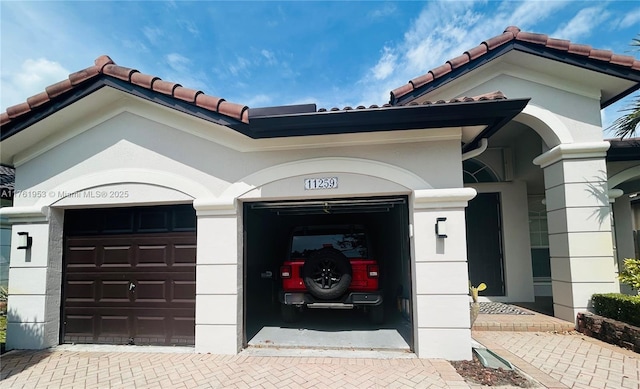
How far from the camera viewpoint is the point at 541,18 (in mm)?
6781

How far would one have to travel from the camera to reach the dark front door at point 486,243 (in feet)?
27.0

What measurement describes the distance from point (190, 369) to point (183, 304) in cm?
116

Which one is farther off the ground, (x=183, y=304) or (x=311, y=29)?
(x=311, y=29)

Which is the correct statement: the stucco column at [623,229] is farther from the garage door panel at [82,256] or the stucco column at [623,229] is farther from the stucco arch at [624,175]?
the garage door panel at [82,256]

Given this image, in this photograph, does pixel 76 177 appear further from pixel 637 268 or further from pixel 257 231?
pixel 637 268

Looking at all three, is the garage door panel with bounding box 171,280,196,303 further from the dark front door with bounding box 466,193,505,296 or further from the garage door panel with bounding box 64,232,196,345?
the dark front door with bounding box 466,193,505,296

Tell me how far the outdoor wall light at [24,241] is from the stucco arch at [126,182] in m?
0.54

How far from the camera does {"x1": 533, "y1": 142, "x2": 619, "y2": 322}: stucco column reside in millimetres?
5859

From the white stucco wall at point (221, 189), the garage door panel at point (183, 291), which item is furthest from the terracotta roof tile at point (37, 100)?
the garage door panel at point (183, 291)

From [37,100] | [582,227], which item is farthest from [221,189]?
[582,227]

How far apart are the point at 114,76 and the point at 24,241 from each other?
3165 millimetres

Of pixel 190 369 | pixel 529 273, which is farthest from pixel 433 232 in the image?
pixel 529 273

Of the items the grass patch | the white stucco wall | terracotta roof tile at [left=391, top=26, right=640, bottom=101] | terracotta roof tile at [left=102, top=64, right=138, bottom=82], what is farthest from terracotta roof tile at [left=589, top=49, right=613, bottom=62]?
the grass patch

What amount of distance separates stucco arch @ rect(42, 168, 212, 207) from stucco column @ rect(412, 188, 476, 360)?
11.1 feet
